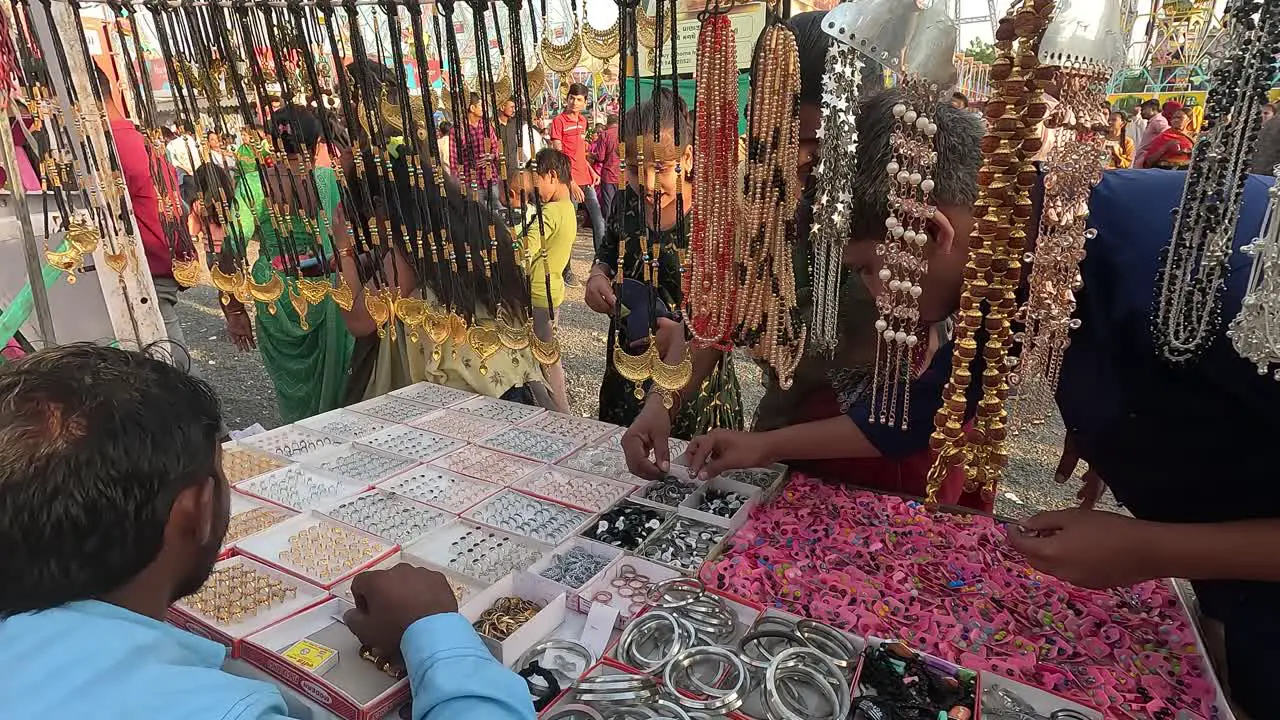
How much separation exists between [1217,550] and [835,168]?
86 cm

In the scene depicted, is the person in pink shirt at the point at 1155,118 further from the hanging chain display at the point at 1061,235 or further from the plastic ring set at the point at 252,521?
the plastic ring set at the point at 252,521

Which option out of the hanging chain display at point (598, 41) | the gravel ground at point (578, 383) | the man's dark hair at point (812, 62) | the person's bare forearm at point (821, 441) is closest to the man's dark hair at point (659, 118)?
the hanging chain display at point (598, 41)

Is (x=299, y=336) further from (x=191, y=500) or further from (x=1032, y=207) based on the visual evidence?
(x=1032, y=207)

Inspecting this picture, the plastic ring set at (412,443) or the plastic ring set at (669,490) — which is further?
the plastic ring set at (412,443)

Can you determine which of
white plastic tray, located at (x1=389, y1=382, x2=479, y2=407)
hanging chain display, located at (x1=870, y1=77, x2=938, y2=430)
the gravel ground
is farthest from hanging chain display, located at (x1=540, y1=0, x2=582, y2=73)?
the gravel ground

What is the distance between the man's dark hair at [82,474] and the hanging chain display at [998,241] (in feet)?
4.07

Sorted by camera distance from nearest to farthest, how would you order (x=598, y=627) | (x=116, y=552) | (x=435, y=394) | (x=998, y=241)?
(x=116, y=552) < (x=998, y=241) < (x=598, y=627) < (x=435, y=394)

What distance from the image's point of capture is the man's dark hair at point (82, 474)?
0.93 meters

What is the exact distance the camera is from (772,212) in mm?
1357

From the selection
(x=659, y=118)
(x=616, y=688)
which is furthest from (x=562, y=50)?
(x=616, y=688)

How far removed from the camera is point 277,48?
1.87 meters

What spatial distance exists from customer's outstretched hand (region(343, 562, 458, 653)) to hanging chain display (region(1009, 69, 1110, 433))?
1.11 metres

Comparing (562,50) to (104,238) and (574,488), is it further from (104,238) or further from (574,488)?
(104,238)

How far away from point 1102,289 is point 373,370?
291 cm
